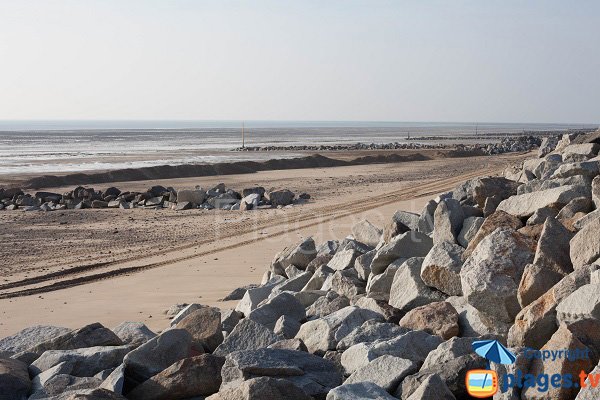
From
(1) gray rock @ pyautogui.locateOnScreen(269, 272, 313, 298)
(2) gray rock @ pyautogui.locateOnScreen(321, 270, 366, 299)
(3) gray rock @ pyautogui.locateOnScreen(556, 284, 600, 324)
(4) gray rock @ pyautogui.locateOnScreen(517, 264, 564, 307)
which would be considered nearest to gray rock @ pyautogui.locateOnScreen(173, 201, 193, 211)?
(1) gray rock @ pyautogui.locateOnScreen(269, 272, 313, 298)

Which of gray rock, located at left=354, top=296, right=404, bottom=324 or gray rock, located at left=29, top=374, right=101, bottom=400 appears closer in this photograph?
gray rock, located at left=29, top=374, right=101, bottom=400

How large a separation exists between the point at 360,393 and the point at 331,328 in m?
1.20

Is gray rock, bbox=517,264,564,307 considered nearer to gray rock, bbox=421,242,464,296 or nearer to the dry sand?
gray rock, bbox=421,242,464,296

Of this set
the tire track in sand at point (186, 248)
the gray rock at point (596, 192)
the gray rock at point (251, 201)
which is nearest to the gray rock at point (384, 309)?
the gray rock at point (596, 192)

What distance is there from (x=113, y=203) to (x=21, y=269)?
26.1 ft

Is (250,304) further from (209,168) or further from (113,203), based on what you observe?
(209,168)

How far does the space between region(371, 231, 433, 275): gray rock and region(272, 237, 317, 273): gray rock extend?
1.85 meters

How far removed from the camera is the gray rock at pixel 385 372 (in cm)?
401

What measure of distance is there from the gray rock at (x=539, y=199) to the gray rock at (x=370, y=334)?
80.0 inches

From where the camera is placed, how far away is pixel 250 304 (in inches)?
264

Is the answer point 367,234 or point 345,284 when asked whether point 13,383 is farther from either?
point 367,234

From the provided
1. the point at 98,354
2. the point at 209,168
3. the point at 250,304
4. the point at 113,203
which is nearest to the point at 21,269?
the point at 250,304

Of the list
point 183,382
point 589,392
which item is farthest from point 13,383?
point 589,392

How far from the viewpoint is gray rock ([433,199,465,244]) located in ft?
20.9
